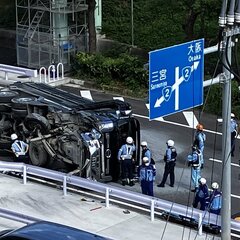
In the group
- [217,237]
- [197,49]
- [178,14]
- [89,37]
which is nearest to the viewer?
[197,49]

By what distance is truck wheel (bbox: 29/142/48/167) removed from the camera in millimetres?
21391

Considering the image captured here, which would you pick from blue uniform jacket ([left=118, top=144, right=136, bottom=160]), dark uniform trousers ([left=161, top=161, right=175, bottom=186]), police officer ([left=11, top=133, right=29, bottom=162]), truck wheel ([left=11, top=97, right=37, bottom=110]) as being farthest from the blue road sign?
truck wheel ([left=11, top=97, right=37, bottom=110])

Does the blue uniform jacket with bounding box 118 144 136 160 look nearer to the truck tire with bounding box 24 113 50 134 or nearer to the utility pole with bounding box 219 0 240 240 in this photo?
the truck tire with bounding box 24 113 50 134

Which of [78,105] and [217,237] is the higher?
[78,105]

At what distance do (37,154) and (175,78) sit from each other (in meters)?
7.88

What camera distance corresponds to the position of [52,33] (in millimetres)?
32688

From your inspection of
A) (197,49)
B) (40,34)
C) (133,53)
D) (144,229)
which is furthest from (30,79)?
(197,49)

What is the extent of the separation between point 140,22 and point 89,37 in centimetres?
458

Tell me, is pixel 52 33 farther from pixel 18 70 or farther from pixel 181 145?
pixel 181 145

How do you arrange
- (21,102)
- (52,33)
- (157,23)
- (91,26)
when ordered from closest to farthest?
(21,102)
(91,26)
(52,33)
(157,23)

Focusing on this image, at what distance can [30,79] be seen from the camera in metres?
31.4

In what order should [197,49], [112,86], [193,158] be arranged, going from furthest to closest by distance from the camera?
[112,86] → [193,158] → [197,49]

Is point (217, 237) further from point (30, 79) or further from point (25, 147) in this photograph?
point (30, 79)

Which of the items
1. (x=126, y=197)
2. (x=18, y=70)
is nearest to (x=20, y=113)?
(x=126, y=197)
